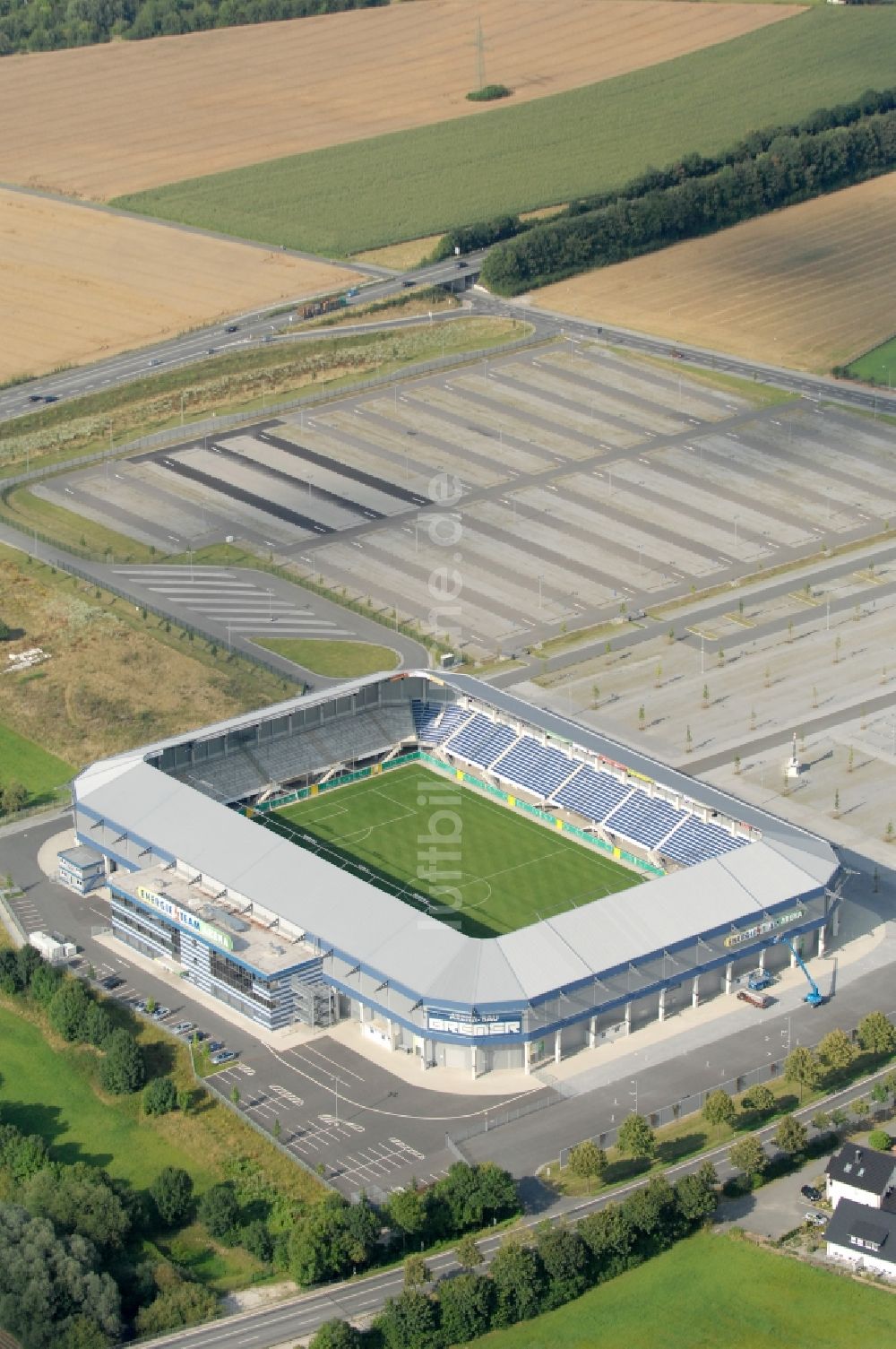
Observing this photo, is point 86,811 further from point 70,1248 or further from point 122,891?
point 70,1248

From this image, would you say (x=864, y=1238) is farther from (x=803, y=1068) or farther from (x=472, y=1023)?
(x=472, y=1023)

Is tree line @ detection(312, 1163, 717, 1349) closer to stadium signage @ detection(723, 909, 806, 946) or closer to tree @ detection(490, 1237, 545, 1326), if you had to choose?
tree @ detection(490, 1237, 545, 1326)

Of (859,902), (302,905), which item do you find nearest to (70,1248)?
(302,905)

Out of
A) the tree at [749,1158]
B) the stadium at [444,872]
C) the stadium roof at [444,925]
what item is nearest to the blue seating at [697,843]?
the stadium at [444,872]

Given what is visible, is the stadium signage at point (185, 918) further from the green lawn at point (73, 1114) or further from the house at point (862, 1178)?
the house at point (862, 1178)

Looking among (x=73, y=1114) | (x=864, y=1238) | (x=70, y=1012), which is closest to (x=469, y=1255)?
(x=864, y=1238)

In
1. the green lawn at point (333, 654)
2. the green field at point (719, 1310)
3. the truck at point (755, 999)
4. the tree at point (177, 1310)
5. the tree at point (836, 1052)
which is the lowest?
the green field at point (719, 1310)
